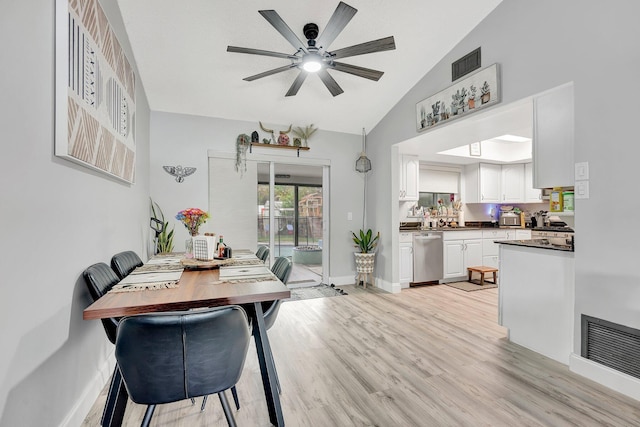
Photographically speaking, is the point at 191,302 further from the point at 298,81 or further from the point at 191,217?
the point at 298,81

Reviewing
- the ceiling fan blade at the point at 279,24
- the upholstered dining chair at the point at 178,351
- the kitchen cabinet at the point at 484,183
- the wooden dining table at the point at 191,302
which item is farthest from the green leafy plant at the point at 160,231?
the kitchen cabinet at the point at 484,183

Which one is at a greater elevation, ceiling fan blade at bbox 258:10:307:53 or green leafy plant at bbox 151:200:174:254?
ceiling fan blade at bbox 258:10:307:53

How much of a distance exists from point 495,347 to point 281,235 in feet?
10.4

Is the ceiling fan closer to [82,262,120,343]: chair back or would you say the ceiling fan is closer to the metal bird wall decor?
[82,262,120,343]: chair back

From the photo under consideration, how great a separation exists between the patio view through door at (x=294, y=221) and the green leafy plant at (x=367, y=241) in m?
0.67

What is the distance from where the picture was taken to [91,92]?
1.82 metres

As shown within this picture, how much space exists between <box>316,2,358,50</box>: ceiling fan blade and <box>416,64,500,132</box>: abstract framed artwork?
62.7 inches

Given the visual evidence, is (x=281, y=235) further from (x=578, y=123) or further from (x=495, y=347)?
(x=578, y=123)

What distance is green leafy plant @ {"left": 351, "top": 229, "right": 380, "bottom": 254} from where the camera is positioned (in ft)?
15.6

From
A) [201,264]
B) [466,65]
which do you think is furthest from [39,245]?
[466,65]

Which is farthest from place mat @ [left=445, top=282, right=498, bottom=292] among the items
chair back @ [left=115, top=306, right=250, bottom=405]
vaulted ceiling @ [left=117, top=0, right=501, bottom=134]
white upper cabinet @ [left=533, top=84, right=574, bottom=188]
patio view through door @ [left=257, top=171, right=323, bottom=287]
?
chair back @ [left=115, top=306, right=250, bottom=405]

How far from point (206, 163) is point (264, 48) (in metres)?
1.76

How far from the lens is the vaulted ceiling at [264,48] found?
107 inches

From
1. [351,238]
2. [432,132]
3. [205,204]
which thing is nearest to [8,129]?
[205,204]
